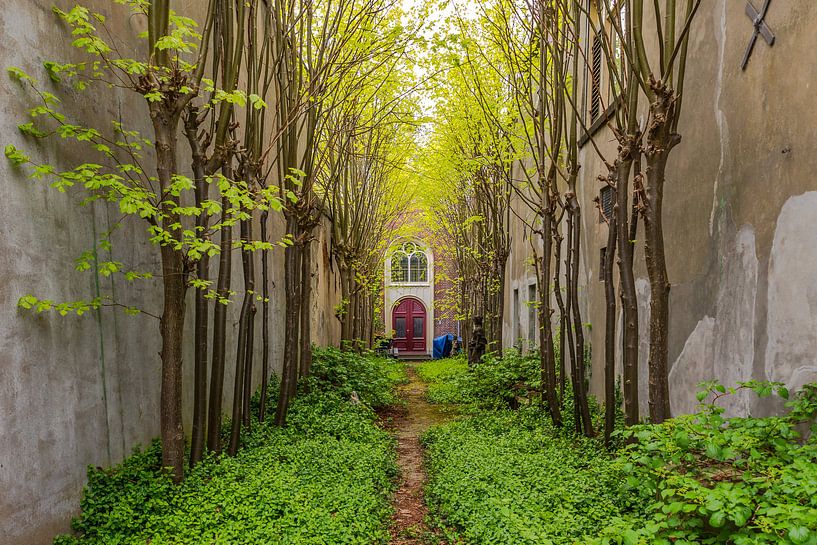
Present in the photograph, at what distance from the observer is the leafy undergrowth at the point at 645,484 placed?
8.89ft

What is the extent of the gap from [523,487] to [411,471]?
2.16m

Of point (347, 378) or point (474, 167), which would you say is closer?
point (347, 378)

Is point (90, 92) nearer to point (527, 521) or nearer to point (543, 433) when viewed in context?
point (527, 521)

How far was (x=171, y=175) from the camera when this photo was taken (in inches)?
183

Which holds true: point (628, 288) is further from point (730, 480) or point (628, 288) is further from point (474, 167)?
point (474, 167)

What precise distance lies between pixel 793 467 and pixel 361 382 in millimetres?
8701

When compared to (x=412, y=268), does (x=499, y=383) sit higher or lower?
lower

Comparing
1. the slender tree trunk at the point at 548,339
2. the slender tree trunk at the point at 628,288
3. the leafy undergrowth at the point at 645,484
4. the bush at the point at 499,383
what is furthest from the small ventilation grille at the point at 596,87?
the leafy undergrowth at the point at 645,484

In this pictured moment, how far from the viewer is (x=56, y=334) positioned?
400 centimetres

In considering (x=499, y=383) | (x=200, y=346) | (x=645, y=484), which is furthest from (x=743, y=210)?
(x=499, y=383)

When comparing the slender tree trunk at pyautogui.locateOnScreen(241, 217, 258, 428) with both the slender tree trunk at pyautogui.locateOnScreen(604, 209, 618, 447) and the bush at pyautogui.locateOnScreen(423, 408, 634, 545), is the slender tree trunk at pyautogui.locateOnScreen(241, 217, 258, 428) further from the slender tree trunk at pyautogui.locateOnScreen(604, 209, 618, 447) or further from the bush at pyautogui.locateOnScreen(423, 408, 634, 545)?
the slender tree trunk at pyautogui.locateOnScreen(604, 209, 618, 447)

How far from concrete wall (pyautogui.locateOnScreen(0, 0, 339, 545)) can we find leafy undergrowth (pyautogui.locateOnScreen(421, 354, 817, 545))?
10.4 ft

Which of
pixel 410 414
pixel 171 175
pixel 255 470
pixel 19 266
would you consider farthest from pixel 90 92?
pixel 410 414

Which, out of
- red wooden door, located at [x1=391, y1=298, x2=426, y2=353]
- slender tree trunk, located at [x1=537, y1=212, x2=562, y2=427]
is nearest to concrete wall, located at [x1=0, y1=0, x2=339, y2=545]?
slender tree trunk, located at [x1=537, y1=212, x2=562, y2=427]
